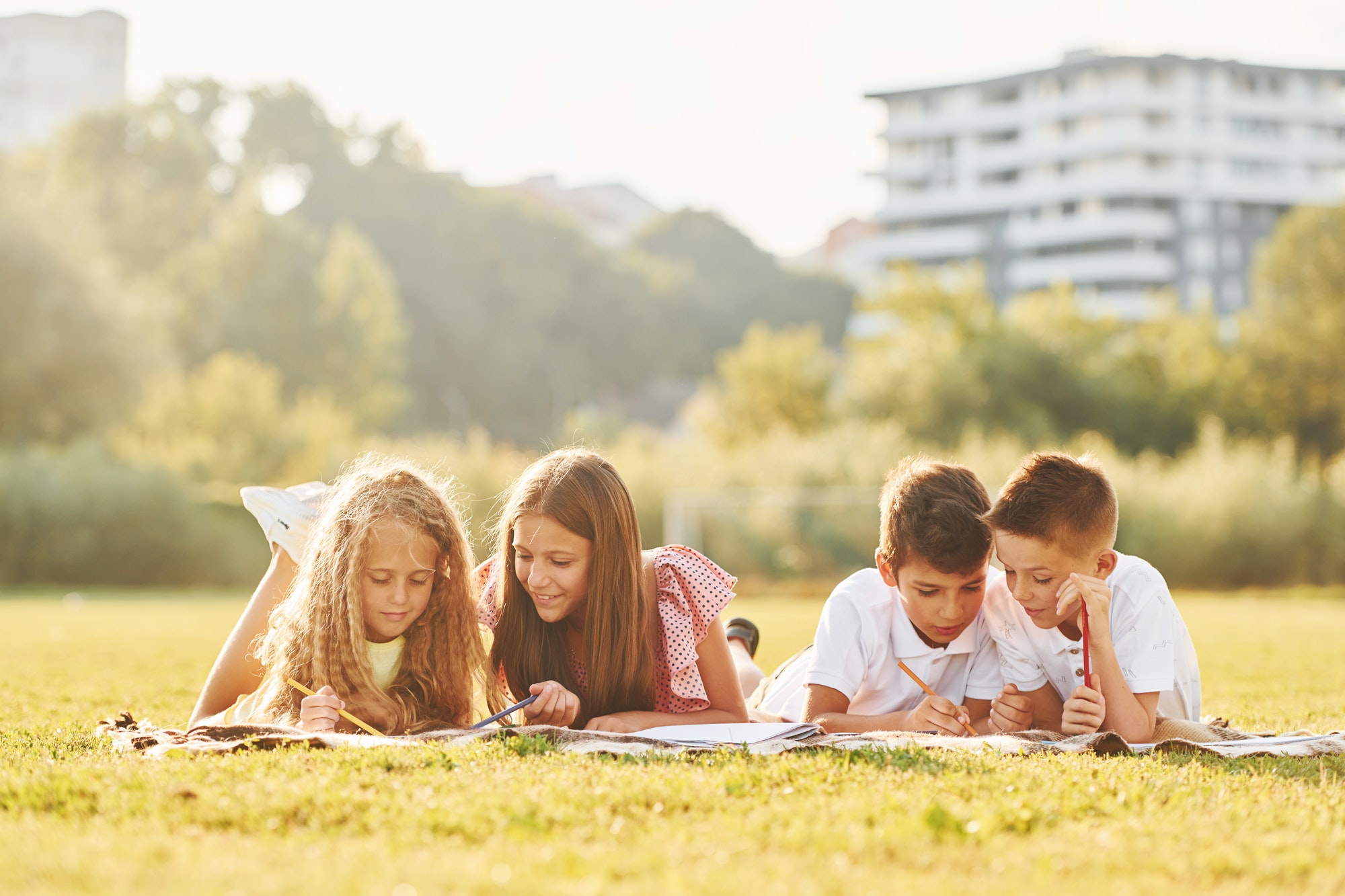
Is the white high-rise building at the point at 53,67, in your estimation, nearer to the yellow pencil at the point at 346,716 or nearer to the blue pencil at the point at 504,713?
the yellow pencil at the point at 346,716

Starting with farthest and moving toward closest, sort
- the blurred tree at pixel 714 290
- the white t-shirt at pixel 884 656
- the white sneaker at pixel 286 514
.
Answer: the blurred tree at pixel 714 290 < the white sneaker at pixel 286 514 < the white t-shirt at pixel 884 656

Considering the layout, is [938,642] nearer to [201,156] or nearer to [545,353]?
[201,156]

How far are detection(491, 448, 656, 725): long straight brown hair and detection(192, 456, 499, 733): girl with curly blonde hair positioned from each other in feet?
0.48

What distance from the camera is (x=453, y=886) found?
96.2 inches

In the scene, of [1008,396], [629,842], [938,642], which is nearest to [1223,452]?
[1008,396]

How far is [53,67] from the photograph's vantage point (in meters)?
69.6

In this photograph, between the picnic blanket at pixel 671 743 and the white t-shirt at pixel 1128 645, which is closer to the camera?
the picnic blanket at pixel 671 743

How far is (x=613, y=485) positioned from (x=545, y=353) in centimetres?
6373

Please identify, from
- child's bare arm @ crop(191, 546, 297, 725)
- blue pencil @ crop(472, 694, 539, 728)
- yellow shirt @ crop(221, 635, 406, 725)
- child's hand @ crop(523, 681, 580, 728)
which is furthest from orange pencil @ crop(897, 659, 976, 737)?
child's bare arm @ crop(191, 546, 297, 725)

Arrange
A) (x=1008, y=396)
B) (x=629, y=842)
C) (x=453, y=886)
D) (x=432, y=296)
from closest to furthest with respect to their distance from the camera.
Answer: (x=453, y=886) < (x=629, y=842) < (x=1008, y=396) < (x=432, y=296)

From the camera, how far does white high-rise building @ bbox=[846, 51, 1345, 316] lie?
75.2 m

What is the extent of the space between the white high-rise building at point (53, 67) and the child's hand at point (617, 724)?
74.1 meters

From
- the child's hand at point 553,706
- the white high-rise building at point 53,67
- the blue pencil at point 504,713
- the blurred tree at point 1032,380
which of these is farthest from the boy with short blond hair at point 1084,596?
the white high-rise building at point 53,67

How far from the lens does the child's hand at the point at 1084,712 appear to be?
4.24m
